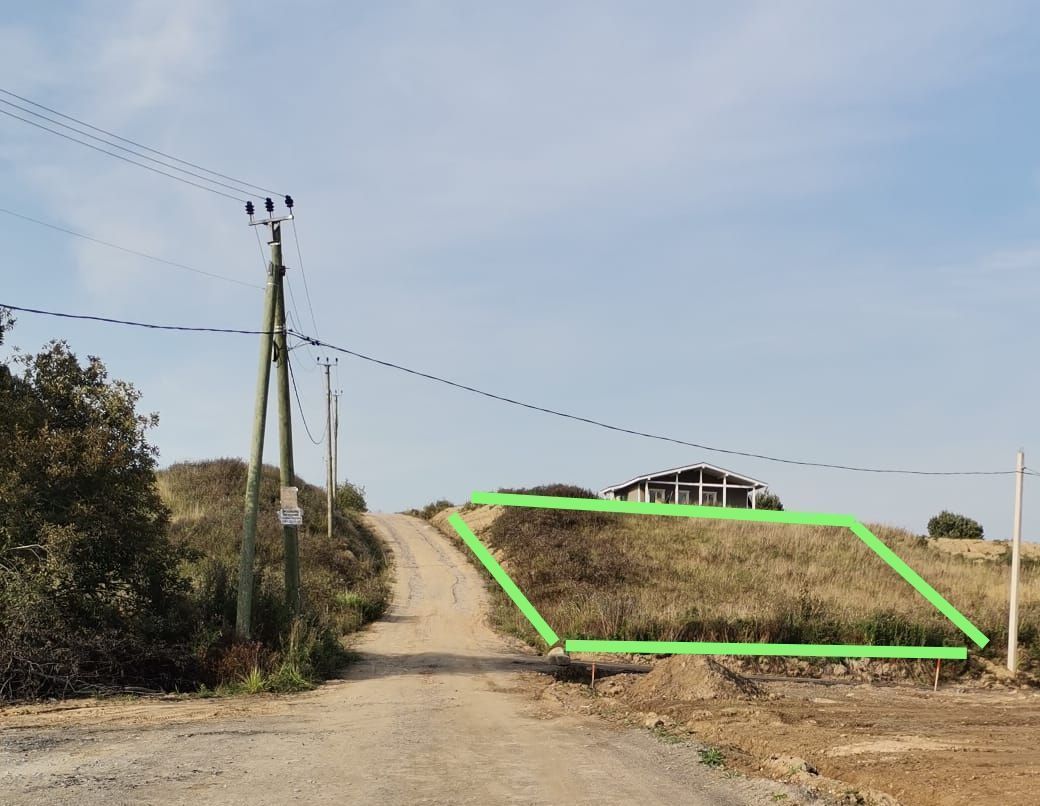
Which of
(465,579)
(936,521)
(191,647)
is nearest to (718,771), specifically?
(191,647)

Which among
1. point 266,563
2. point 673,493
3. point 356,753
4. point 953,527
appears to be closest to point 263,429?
point 356,753

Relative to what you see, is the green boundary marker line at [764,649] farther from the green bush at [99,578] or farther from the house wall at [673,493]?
the house wall at [673,493]

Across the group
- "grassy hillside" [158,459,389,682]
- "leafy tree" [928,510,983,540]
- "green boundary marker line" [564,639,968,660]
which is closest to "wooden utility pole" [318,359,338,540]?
"grassy hillside" [158,459,389,682]

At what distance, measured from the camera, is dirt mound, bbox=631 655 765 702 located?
15.4 m

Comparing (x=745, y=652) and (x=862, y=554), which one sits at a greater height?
(x=862, y=554)

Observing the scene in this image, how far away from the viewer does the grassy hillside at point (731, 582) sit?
24.2 meters

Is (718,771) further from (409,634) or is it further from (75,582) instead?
(409,634)

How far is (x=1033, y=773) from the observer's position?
9.63m

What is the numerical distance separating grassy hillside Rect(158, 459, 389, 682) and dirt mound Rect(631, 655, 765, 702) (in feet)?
20.8

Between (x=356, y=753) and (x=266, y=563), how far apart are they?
20.5 m

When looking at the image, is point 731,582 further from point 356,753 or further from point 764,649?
point 356,753

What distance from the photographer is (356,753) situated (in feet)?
35.1

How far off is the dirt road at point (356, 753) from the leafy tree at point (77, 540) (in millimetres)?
1095

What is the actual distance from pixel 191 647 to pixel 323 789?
9003mm
